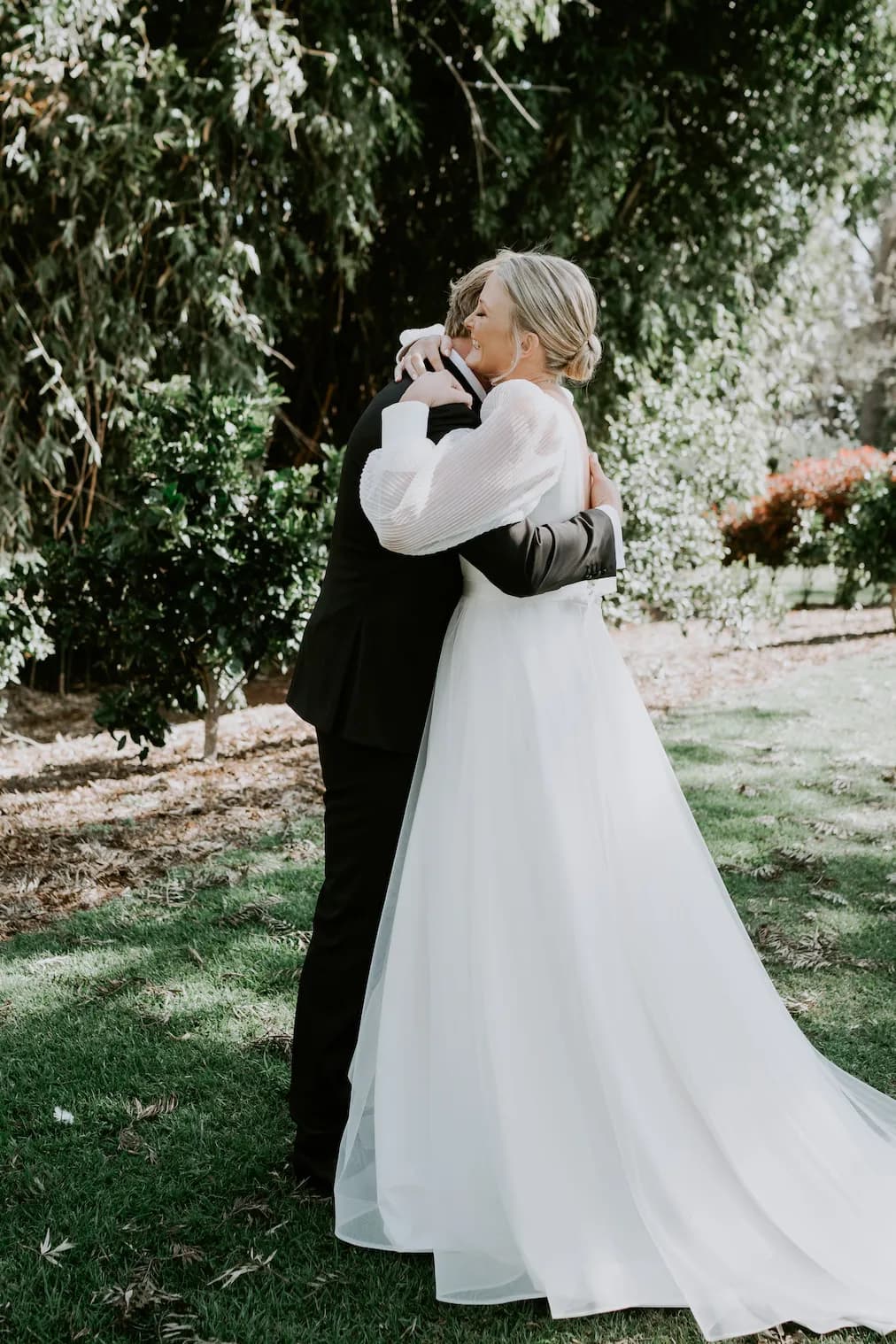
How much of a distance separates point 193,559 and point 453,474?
12.9 ft

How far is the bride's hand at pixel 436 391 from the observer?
87.3 inches

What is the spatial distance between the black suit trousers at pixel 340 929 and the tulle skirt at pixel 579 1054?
57 millimetres

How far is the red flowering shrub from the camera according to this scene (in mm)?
14227

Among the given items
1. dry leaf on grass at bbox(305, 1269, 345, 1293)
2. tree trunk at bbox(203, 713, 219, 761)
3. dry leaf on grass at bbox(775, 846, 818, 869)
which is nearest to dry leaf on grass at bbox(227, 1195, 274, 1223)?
dry leaf on grass at bbox(305, 1269, 345, 1293)

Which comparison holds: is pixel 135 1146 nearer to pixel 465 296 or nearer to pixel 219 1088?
pixel 219 1088

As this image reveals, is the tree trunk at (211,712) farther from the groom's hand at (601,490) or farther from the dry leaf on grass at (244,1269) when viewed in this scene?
the dry leaf on grass at (244,1269)

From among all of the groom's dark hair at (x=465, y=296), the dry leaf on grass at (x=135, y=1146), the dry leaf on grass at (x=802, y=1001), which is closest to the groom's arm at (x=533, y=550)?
the groom's dark hair at (x=465, y=296)

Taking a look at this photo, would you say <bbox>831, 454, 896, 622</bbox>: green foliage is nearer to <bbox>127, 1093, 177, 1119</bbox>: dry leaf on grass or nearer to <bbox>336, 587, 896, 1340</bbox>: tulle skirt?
<bbox>336, 587, 896, 1340</bbox>: tulle skirt

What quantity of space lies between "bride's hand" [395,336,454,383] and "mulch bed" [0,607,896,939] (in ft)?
8.78

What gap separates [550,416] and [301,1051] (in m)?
1.49

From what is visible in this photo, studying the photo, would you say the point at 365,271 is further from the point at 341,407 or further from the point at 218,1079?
the point at 218,1079

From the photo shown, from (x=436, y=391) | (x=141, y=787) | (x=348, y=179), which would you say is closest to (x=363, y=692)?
(x=436, y=391)

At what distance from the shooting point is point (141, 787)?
6086mm

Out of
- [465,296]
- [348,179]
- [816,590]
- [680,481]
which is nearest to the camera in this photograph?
[465,296]
